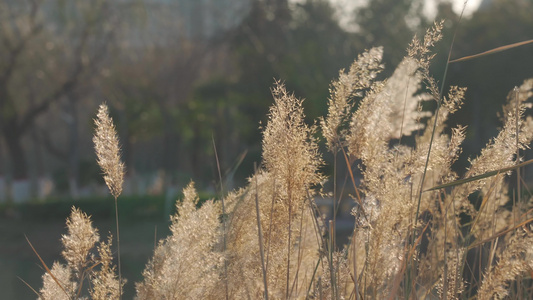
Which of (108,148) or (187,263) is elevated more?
(108,148)

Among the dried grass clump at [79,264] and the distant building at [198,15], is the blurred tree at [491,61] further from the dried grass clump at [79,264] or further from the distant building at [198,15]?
the dried grass clump at [79,264]

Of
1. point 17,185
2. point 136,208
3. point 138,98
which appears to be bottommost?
point 136,208

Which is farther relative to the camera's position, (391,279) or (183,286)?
(391,279)

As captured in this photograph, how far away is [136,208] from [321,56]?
6633 mm

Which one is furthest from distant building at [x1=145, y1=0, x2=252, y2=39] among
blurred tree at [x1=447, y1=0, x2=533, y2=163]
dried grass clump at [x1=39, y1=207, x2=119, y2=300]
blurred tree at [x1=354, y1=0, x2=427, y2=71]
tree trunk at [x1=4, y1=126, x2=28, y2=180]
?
dried grass clump at [x1=39, y1=207, x2=119, y2=300]

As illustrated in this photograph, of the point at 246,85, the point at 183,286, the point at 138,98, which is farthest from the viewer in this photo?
the point at 138,98

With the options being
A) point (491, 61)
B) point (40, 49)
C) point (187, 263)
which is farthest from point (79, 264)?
point (491, 61)

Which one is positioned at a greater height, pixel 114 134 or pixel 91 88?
pixel 91 88

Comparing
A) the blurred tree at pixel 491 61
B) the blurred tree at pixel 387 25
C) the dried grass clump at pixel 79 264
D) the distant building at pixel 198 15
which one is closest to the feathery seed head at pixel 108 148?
A: the dried grass clump at pixel 79 264

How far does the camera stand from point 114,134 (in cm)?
144

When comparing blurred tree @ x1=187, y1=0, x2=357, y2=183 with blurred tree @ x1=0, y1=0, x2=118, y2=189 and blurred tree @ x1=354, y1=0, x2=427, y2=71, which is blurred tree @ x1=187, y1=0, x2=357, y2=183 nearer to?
blurred tree @ x1=354, y1=0, x2=427, y2=71

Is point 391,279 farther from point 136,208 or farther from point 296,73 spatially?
point 296,73

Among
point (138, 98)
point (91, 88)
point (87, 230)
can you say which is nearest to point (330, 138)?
point (87, 230)

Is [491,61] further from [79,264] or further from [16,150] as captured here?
[79,264]
